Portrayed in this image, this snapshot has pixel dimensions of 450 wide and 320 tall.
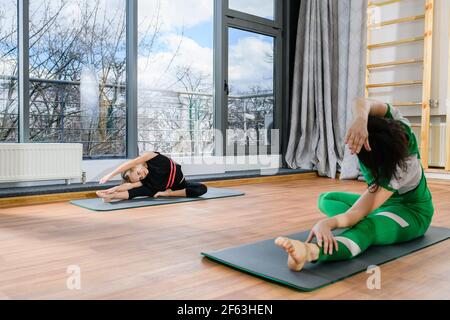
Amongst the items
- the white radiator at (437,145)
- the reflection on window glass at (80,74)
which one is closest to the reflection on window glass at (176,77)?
the reflection on window glass at (80,74)

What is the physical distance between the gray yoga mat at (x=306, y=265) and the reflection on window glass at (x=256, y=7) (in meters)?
3.52

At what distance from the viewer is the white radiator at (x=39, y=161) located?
9.99 feet

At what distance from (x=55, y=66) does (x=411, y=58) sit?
3742 mm

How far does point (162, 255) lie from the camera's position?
1.72m

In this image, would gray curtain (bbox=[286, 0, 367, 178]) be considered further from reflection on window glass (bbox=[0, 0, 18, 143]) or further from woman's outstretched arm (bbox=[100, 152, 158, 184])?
reflection on window glass (bbox=[0, 0, 18, 143])

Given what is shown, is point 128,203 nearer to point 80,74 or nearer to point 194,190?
point 194,190

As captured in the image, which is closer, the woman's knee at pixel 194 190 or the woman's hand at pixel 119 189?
the woman's hand at pixel 119 189

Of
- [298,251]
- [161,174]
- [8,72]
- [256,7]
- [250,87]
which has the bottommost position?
[298,251]

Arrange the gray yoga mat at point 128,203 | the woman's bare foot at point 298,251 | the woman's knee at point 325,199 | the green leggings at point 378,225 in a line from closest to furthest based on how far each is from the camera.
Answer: the woman's bare foot at point 298,251, the green leggings at point 378,225, the woman's knee at point 325,199, the gray yoga mat at point 128,203

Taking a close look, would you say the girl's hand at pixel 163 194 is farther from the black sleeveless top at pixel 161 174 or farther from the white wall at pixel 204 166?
the white wall at pixel 204 166

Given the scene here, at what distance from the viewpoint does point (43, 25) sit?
348 centimetres

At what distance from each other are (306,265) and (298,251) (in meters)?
0.21

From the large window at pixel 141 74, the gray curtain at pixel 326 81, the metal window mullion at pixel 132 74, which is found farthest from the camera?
the gray curtain at pixel 326 81

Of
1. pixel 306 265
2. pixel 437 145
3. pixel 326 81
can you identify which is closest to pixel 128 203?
pixel 306 265
